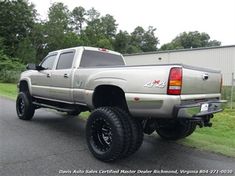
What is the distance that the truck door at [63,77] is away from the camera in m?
6.36

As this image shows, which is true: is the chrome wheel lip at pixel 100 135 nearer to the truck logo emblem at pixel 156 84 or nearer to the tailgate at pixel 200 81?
the truck logo emblem at pixel 156 84

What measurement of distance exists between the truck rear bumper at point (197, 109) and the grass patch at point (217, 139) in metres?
0.93

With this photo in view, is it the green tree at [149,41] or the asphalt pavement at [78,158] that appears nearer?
the asphalt pavement at [78,158]

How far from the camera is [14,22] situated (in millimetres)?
56031

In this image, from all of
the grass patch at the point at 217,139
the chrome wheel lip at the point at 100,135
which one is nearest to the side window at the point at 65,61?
the chrome wheel lip at the point at 100,135

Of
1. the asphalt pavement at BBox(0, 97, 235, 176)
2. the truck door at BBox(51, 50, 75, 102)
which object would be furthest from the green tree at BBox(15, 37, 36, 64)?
the asphalt pavement at BBox(0, 97, 235, 176)

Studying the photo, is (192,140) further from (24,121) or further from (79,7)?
(79,7)

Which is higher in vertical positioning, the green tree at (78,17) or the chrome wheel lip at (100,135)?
the green tree at (78,17)

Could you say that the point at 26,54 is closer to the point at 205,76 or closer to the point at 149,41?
the point at 205,76

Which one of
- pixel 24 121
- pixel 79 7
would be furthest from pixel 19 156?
pixel 79 7

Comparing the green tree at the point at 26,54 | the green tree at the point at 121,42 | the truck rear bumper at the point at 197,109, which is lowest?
the truck rear bumper at the point at 197,109

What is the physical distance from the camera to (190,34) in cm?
8488

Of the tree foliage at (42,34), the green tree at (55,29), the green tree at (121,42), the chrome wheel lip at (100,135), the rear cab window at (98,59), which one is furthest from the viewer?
the green tree at (121,42)

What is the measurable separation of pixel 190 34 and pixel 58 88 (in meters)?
82.5
